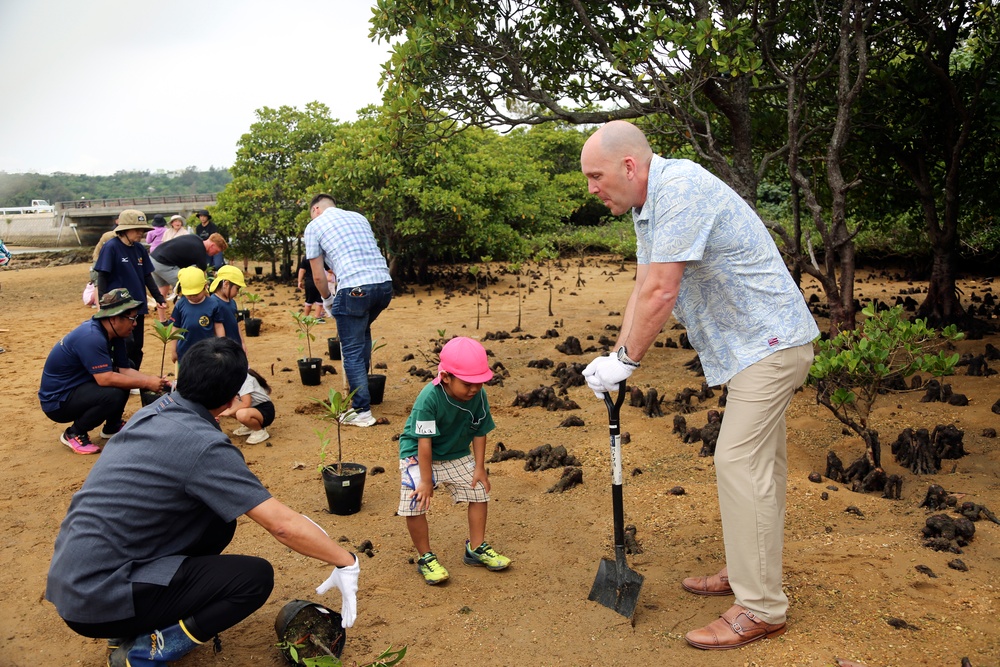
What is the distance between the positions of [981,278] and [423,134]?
32.9 feet

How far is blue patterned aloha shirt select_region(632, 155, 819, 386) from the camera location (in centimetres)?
325

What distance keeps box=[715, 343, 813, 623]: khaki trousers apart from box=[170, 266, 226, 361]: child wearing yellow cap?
4.42m

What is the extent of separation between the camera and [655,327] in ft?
10.9

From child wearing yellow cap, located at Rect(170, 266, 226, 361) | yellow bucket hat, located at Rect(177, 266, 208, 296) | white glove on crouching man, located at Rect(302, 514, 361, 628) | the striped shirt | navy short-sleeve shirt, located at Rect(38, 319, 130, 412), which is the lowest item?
white glove on crouching man, located at Rect(302, 514, 361, 628)

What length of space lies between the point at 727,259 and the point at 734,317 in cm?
24

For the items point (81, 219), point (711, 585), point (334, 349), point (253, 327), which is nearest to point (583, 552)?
point (711, 585)

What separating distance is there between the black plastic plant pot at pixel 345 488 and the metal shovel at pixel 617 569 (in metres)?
1.82

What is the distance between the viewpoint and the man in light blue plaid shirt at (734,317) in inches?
129

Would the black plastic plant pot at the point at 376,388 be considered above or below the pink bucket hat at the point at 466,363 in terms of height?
below

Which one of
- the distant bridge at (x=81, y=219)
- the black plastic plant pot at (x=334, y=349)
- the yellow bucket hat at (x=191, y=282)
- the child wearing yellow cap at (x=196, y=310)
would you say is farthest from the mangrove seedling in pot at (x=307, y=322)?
the distant bridge at (x=81, y=219)

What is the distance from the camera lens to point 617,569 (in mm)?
3764

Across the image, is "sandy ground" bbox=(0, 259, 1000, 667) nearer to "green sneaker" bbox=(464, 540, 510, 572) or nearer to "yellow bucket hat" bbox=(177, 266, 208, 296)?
"green sneaker" bbox=(464, 540, 510, 572)

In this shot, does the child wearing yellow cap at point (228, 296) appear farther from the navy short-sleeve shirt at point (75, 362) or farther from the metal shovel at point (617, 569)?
the metal shovel at point (617, 569)

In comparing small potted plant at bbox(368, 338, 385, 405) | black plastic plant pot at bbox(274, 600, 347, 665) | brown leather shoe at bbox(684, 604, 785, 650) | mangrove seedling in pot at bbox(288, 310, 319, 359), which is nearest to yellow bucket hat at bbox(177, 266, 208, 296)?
mangrove seedling in pot at bbox(288, 310, 319, 359)
